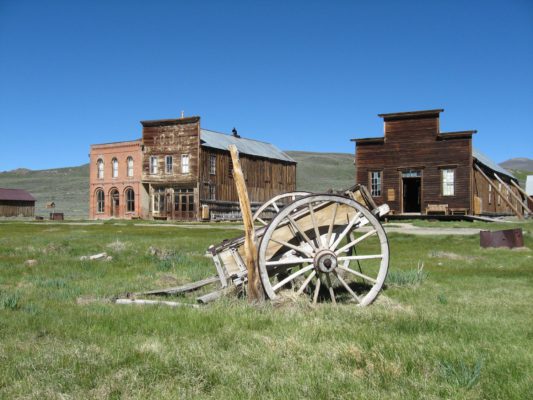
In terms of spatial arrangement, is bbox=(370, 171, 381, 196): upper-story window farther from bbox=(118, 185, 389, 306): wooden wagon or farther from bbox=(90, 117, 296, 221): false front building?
bbox=(118, 185, 389, 306): wooden wagon

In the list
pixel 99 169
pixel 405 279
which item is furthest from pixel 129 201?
pixel 405 279

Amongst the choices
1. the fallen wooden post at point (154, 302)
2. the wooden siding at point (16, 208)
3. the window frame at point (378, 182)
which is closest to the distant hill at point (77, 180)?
the wooden siding at point (16, 208)

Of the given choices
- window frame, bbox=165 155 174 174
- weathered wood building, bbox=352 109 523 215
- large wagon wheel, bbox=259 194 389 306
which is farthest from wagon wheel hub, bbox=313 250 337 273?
window frame, bbox=165 155 174 174

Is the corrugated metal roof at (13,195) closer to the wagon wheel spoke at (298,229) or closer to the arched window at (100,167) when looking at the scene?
the arched window at (100,167)

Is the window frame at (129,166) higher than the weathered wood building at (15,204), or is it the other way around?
the window frame at (129,166)

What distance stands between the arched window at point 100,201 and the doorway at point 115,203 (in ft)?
4.19

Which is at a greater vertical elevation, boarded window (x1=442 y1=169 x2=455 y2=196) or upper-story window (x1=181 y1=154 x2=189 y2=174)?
upper-story window (x1=181 y1=154 x2=189 y2=174)

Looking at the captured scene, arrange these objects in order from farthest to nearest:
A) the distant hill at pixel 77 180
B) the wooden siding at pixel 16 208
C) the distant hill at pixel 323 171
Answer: the distant hill at pixel 323 171 < the distant hill at pixel 77 180 < the wooden siding at pixel 16 208

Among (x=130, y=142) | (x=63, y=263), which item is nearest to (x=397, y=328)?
(x=63, y=263)

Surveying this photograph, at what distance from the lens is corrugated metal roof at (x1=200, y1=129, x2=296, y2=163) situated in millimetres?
43844

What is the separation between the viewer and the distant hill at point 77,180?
8634cm

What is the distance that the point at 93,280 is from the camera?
8.84 metres

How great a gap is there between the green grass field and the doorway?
3870 cm

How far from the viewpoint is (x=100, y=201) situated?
4703 centimetres
